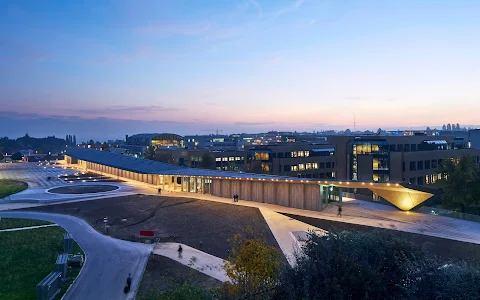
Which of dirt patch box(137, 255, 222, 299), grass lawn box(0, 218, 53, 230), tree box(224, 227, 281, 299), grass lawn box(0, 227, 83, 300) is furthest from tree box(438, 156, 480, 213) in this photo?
grass lawn box(0, 218, 53, 230)

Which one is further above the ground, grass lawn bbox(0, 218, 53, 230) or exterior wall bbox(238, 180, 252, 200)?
exterior wall bbox(238, 180, 252, 200)

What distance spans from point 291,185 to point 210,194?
14.3m

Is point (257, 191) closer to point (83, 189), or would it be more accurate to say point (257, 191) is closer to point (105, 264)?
point (105, 264)

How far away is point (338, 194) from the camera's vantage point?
42188 millimetres

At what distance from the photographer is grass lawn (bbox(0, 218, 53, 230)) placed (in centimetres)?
3380

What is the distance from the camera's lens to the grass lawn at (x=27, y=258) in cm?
1991

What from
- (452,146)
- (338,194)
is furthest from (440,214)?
(452,146)

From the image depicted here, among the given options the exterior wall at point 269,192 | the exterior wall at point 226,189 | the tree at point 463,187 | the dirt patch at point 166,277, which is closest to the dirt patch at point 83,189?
the exterior wall at point 226,189

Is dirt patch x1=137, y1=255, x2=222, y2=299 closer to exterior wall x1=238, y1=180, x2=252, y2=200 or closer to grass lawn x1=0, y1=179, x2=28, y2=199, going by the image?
exterior wall x1=238, y1=180, x2=252, y2=200

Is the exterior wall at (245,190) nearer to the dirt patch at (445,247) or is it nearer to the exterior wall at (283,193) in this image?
the exterior wall at (283,193)

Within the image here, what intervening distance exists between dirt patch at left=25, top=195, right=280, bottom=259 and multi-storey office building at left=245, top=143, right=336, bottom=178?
40.4 meters

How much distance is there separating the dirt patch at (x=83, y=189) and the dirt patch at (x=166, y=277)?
33830 mm

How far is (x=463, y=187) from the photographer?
3734cm

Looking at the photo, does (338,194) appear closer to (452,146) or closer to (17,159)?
(452,146)
